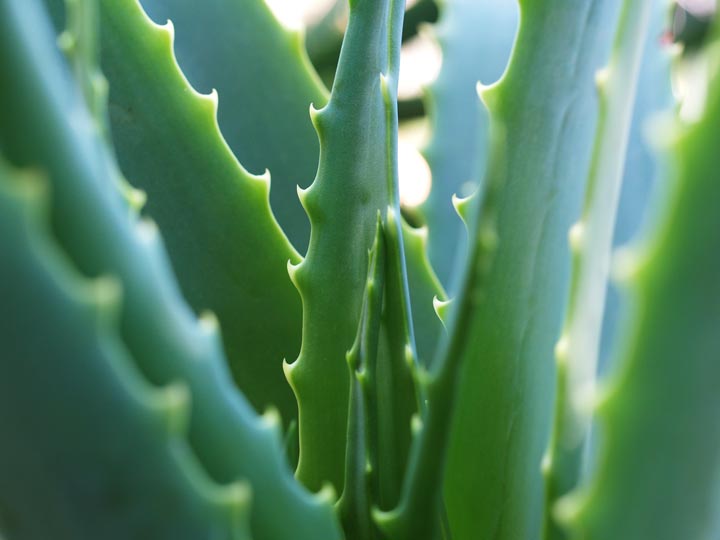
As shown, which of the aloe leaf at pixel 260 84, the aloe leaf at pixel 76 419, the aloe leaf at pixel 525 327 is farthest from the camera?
the aloe leaf at pixel 260 84

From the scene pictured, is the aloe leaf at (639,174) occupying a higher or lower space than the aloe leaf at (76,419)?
higher

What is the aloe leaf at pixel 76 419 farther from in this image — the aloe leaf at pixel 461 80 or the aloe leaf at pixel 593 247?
the aloe leaf at pixel 461 80

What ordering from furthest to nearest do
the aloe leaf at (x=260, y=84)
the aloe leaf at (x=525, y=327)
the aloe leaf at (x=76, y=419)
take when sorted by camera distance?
the aloe leaf at (x=260, y=84) < the aloe leaf at (x=525, y=327) < the aloe leaf at (x=76, y=419)

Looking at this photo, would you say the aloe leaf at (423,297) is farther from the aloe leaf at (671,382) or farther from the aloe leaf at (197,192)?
the aloe leaf at (671,382)

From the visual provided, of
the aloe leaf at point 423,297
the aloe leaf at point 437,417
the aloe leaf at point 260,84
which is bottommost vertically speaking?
the aloe leaf at point 437,417

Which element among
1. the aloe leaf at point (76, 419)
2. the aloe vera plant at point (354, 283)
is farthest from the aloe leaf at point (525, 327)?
the aloe leaf at point (76, 419)

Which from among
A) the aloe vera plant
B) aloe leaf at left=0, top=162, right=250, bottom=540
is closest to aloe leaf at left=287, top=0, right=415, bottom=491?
the aloe vera plant

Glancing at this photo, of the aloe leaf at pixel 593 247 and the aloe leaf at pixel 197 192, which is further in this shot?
the aloe leaf at pixel 197 192
